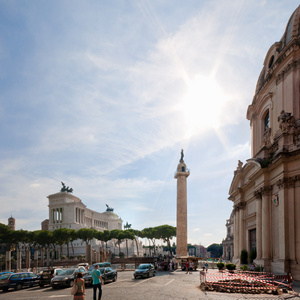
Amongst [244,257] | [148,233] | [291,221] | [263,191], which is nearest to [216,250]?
[148,233]

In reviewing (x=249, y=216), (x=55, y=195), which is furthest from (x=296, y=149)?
(x=55, y=195)

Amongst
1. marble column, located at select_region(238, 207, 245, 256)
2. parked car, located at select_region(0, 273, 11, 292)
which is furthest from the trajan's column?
parked car, located at select_region(0, 273, 11, 292)

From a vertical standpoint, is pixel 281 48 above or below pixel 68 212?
above

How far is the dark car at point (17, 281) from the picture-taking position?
25.6 m

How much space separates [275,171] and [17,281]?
21660 mm

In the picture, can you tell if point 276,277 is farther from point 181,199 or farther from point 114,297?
point 181,199

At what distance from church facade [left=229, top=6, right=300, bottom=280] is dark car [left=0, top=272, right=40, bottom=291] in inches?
726

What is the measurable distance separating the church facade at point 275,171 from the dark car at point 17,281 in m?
18.4

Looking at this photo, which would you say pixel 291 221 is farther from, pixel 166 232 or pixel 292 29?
pixel 166 232

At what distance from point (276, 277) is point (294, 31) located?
70.0ft

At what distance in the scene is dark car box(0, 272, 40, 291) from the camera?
25.6 metres

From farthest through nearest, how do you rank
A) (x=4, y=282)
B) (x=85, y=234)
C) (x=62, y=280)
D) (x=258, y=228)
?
(x=85, y=234) → (x=258, y=228) → (x=4, y=282) → (x=62, y=280)

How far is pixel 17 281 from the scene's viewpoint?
26203mm

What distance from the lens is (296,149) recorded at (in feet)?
87.0
